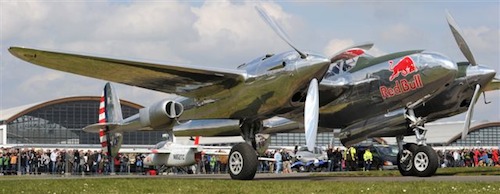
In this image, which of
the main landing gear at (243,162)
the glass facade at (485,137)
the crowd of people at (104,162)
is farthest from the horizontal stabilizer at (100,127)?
the glass facade at (485,137)

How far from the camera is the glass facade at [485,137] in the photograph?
79994mm

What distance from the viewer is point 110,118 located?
3216 cm

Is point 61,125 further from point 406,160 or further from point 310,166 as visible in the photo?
point 406,160

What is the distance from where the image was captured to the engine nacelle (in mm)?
19797

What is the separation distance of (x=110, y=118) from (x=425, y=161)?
689 inches

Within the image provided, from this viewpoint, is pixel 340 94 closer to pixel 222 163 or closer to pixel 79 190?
pixel 79 190

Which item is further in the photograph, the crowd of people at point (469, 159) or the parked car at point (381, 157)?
the crowd of people at point (469, 159)

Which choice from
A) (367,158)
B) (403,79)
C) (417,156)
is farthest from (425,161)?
(367,158)

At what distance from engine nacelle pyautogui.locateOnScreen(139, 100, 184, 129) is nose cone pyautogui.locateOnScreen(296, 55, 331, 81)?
468 centimetres

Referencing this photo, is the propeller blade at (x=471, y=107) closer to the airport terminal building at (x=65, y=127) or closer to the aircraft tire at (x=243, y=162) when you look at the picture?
the aircraft tire at (x=243, y=162)

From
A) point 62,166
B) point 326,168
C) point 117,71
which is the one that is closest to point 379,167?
point 326,168

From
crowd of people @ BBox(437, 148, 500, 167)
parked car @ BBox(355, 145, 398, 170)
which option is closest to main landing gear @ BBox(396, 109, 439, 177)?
parked car @ BBox(355, 145, 398, 170)

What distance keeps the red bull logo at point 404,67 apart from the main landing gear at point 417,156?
4.81ft

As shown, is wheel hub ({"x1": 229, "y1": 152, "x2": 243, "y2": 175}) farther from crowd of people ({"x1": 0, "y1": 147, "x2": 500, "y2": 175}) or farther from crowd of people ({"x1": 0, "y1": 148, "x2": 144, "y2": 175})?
crowd of people ({"x1": 0, "y1": 148, "x2": 144, "y2": 175})
